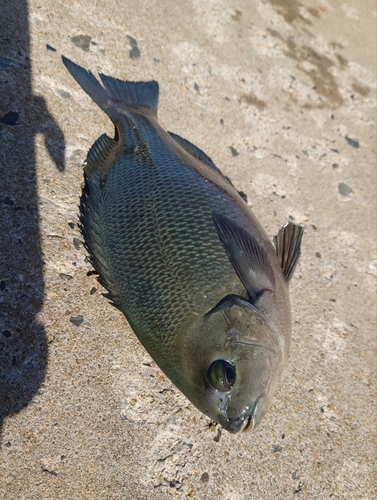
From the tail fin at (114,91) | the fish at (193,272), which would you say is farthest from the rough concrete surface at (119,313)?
the fish at (193,272)

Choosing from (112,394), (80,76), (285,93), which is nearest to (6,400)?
(112,394)

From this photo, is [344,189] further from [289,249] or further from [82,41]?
[82,41]

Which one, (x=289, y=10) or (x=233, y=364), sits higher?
(x=289, y=10)

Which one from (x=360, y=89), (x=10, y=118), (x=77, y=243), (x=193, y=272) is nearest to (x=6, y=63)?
(x=10, y=118)

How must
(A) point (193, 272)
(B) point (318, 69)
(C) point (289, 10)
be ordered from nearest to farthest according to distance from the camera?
(A) point (193, 272), (B) point (318, 69), (C) point (289, 10)

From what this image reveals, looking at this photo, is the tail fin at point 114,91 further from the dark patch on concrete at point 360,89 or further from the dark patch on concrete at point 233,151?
the dark patch on concrete at point 360,89

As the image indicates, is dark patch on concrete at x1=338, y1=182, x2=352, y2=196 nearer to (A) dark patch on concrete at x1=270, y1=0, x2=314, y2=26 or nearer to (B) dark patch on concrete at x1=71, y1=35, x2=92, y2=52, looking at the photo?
(A) dark patch on concrete at x1=270, y1=0, x2=314, y2=26
